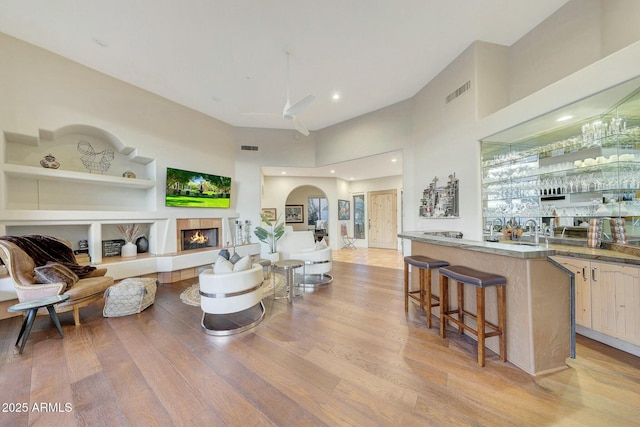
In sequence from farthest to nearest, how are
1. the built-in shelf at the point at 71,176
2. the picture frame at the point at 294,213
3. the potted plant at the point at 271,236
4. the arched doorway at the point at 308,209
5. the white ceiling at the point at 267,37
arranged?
the arched doorway at the point at 308,209 < the picture frame at the point at 294,213 < the potted plant at the point at 271,236 < the built-in shelf at the point at 71,176 < the white ceiling at the point at 267,37

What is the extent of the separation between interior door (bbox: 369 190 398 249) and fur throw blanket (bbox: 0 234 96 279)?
7877 millimetres

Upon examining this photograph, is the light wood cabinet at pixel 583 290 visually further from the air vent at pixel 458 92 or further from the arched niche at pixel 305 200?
the arched niche at pixel 305 200

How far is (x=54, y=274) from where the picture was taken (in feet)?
8.88

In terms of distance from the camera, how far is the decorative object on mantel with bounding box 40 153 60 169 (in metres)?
3.60

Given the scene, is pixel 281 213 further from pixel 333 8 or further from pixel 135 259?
pixel 333 8

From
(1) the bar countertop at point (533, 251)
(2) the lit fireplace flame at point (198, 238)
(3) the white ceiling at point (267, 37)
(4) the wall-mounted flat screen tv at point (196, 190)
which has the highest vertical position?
(3) the white ceiling at point (267, 37)

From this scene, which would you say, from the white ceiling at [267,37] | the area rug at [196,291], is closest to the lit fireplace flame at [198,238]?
the area rug at [196,291]

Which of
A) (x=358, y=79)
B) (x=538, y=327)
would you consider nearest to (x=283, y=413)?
(x=538, y=327)

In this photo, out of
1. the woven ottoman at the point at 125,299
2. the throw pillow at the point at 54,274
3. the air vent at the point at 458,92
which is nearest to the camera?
the throw pillow at the point at 54,274

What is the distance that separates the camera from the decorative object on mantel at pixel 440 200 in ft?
12.7

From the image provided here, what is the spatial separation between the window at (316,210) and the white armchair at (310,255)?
458cm

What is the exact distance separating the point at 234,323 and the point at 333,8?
4033 mm

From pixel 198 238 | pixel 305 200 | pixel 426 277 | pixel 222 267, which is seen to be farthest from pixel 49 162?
pixel 305 200

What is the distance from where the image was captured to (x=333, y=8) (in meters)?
2.79
